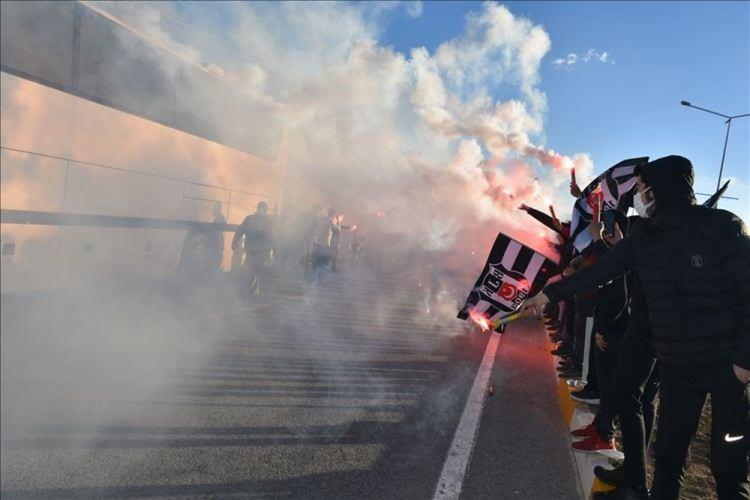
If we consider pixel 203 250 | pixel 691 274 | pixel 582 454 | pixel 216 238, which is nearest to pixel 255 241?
pixel 216 238

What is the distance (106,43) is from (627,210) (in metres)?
5.37

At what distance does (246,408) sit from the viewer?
3529 millimetres

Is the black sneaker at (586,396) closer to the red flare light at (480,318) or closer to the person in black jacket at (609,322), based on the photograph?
the person in black jacket at (609,322)

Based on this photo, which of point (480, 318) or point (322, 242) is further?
point (322, 242)

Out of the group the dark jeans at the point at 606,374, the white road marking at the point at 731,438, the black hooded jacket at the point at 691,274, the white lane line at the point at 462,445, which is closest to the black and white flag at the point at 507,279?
the dark jeans at the point at 606,374

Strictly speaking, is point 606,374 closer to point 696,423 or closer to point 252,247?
point 696,423

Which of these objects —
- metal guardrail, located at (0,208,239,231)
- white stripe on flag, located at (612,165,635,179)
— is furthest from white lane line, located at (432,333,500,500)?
metal guardrail, located at (0,208,239,231)

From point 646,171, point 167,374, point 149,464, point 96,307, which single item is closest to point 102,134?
point 96,307

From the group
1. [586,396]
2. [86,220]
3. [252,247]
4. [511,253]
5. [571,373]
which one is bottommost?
[571,373]

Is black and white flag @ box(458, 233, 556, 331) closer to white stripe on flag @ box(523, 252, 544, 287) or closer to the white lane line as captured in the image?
white stripe on flag @ box(523, 252, 544, 287)

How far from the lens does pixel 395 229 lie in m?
14.0

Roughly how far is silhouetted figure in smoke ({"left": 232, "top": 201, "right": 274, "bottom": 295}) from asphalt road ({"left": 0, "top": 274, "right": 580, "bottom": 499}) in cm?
184

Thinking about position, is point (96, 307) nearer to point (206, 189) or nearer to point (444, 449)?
point (206, 189)

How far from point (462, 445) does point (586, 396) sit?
120cm
